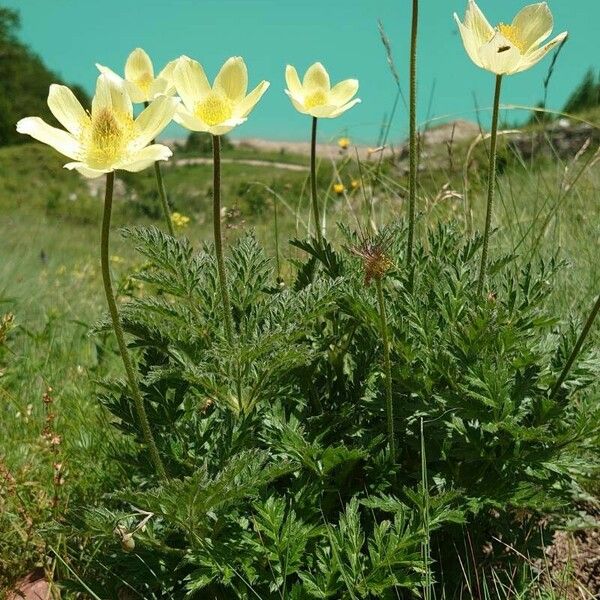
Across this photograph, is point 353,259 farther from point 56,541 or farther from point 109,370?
point 109,370

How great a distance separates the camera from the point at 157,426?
214 centimetres

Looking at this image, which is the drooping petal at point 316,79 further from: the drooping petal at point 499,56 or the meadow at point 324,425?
the drooping petal at point 499,56

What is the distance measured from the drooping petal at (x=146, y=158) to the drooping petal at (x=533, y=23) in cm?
103

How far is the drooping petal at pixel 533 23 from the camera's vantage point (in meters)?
2.09

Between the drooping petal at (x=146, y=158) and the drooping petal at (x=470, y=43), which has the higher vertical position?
the drooping petal at (x=470, y=43)

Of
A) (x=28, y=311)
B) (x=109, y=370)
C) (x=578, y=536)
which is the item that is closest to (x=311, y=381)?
(x=578, y=536)

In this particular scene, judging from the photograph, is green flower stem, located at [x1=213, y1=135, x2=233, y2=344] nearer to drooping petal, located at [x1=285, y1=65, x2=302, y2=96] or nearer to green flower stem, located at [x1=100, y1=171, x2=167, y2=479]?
green flower stem, located at [x1=100, y1=171, x2=167, y2=479]

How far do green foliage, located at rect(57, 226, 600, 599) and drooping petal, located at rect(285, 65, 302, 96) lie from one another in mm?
465

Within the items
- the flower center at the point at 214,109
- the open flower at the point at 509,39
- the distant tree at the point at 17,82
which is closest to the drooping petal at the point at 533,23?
the open flower at the point at 509,39

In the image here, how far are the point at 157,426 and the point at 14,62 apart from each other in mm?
48809

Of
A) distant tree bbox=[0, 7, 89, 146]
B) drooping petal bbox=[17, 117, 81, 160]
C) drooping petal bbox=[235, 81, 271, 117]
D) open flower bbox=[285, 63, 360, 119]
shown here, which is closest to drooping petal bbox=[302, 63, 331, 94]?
open flower bbox=[285, 63, 360, 119]

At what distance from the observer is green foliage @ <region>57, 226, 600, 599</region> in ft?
6.20

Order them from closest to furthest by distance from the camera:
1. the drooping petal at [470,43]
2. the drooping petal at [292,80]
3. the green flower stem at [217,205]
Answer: the green flower stem at [217,205]
the drooping petal at [470,43]
the drooping petal at [292,80]

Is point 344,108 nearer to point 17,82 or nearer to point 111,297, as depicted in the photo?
point 111,297
